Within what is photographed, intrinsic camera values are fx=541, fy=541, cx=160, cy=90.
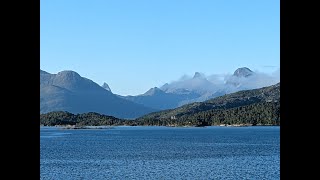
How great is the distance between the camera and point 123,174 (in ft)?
186
